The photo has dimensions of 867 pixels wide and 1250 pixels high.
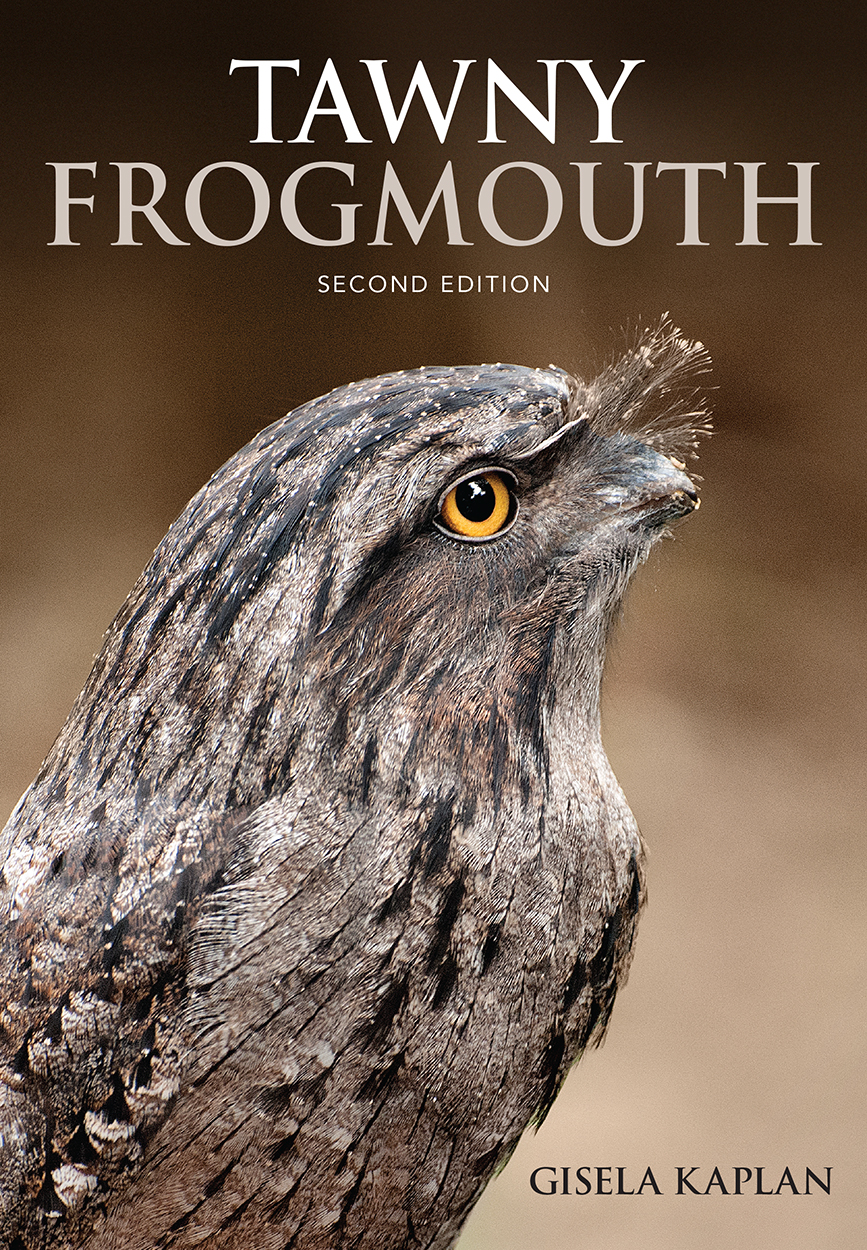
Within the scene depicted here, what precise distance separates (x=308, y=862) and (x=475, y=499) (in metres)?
0.45

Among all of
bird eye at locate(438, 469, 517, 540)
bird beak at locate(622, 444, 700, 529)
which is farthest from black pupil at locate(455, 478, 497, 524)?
bird beak at locate(622, 444, 700, 529)

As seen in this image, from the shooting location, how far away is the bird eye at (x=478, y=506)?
133 cm

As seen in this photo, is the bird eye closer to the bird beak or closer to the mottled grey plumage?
the mottled grey plumage

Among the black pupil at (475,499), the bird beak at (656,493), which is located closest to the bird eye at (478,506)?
the black pupil at (475,499)

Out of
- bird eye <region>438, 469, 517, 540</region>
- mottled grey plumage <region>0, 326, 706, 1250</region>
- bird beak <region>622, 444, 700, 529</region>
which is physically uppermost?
bird beak <region>622, 444, 700, 529</region>

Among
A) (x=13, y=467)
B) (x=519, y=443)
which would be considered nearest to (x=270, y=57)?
(x=13, y=467)

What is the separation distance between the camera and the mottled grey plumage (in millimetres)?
1292

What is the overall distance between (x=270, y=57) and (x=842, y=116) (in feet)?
5.63

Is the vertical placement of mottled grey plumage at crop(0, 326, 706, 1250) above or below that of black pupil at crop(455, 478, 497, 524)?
below

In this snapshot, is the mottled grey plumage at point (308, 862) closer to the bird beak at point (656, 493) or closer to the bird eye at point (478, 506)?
the bird eye at point (478, 506)

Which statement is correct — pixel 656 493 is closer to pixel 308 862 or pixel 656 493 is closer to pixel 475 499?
pixel 475 499

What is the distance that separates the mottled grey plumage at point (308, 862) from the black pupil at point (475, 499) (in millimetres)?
29

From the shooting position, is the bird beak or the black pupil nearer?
the black pupil

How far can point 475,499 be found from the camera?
134 cm
